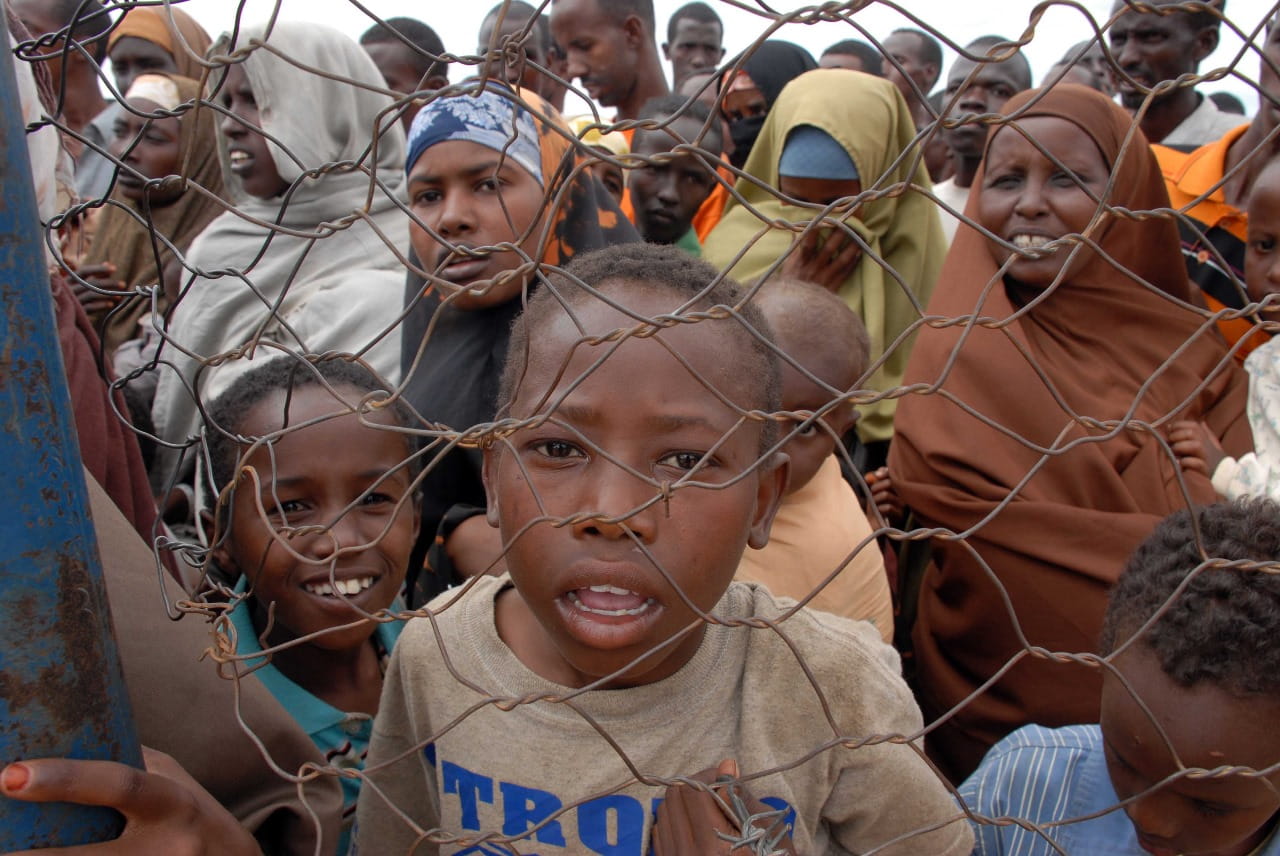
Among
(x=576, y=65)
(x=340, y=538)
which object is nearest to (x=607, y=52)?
(x=576, y=65)

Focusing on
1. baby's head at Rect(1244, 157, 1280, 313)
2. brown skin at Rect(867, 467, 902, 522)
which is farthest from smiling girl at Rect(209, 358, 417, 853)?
baby's head at Rect(1244, 157, 1280, 313)

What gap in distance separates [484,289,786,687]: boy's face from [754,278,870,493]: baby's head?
1.99 feet

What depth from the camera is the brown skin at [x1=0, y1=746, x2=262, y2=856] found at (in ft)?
2.01

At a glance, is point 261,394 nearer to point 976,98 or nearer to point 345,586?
point 345,586

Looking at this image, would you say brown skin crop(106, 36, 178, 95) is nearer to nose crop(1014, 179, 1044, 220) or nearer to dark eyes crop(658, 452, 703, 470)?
nose crop(1014, 179, 1044, 220)

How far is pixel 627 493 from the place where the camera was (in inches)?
29.8

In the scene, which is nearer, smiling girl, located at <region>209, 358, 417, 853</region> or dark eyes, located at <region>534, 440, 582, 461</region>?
dark eyes, located at <region>534, 440, 582, 461</region>

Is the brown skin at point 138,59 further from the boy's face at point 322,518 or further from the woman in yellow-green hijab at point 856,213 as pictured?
the boy's face at point 322,518

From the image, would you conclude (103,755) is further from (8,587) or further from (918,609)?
(918,609)

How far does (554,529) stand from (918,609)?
1.25 m

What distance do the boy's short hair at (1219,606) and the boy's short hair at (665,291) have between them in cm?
40

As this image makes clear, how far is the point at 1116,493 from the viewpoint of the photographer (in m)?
1.63

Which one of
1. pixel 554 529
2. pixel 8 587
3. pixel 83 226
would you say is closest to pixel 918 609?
pixel 554 529

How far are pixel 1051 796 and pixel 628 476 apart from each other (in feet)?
2.21
